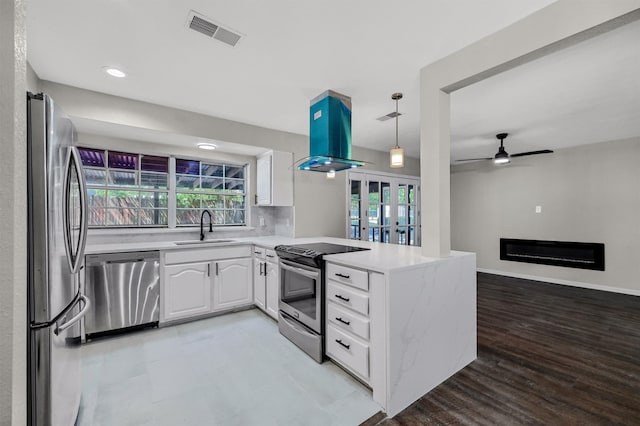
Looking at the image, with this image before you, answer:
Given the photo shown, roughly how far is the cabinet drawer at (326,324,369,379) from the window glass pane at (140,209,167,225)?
2.79 m

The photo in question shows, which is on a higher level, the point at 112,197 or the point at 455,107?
the point at 455,107

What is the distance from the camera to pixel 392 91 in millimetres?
2789

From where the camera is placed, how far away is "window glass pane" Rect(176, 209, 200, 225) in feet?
12.5

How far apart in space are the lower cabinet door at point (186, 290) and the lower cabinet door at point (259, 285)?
0.56 meters

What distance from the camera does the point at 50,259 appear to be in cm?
113

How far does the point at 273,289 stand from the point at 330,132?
184 centimetres

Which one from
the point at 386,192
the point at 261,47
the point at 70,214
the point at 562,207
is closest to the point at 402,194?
the point at 386,192

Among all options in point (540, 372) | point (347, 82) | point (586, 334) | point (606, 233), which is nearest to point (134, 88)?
point (347, 82)

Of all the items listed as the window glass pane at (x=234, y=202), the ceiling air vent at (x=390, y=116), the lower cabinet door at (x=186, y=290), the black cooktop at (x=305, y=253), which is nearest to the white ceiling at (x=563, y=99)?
the ceiling air vent at (x=390, y=116)

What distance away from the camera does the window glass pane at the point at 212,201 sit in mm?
4008

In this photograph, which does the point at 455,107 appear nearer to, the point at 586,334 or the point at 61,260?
the point at 586,334

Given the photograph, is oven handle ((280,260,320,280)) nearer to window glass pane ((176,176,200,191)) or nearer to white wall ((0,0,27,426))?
white wall ((0,0,27,426))

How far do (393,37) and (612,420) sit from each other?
287cm

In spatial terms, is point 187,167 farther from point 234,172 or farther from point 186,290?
point 186,290
